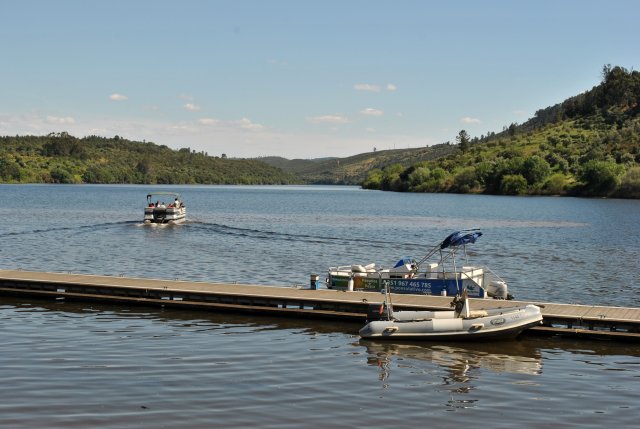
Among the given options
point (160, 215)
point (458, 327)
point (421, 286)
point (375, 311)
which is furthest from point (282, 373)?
point (160, 215)

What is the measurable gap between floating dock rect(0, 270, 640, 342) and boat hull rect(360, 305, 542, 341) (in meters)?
1.51

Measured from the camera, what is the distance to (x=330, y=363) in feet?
72.4

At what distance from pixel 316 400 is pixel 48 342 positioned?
9.74 meters

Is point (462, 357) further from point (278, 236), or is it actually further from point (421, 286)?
point (278, 236)

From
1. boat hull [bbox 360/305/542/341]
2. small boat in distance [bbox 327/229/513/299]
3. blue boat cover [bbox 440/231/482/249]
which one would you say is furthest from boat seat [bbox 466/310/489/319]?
small boat in distance [bbox 327/229/513/299]

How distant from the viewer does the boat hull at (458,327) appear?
24.5 meters

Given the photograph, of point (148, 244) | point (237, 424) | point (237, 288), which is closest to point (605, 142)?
point (148, 244)

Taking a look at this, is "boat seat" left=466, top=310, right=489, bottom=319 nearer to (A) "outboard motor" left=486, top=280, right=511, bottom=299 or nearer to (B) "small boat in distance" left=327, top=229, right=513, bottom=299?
(B) "small boat in distance" left=327, top=229, right=513, bottom=299

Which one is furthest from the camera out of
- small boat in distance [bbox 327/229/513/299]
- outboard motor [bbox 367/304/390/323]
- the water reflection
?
small boat in distance [bbox 327/229/513/299]

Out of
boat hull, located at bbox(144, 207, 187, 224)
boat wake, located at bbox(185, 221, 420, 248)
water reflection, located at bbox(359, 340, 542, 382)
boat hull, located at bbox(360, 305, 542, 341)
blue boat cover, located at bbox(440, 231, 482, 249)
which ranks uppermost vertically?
blue boat cover, located at bbox(440, 231, 482, 249)

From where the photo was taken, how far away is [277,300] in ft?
Answer: 94.2

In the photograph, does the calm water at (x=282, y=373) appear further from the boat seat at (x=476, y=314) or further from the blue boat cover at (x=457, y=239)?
the blue boat cover at (x=457, y=239)

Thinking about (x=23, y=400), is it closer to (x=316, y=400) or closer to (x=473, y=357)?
(x=316, y=400)

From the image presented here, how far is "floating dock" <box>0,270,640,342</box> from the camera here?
25.5 meters
